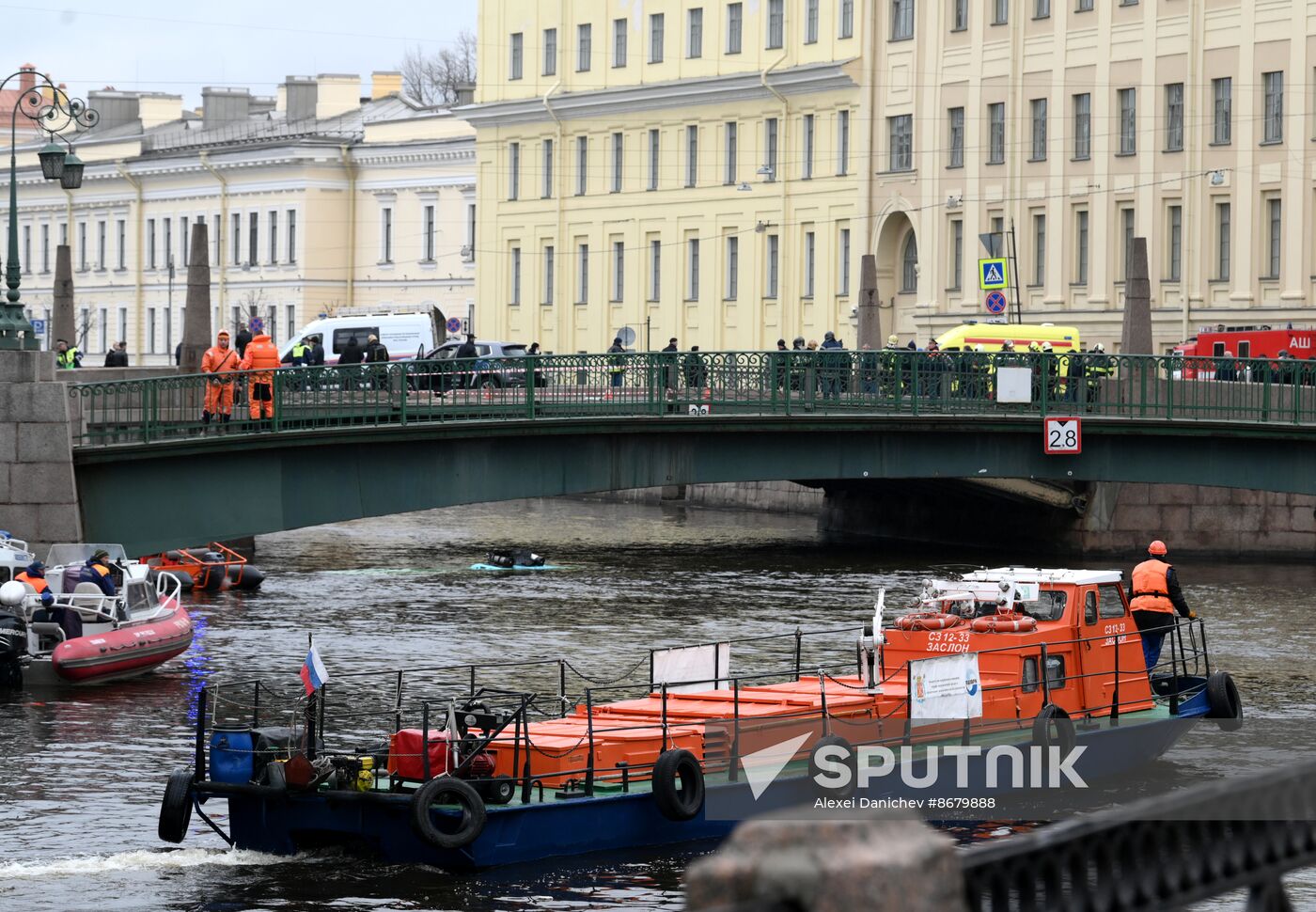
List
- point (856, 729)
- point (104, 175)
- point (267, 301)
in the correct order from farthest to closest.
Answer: point (104, 175) → point (267, 301) → point (856, 729)

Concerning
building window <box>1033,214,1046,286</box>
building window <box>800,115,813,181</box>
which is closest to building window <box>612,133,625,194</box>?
building window <box>800,115,813,181</box>

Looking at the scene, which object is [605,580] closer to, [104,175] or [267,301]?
[267,301]

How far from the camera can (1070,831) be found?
3816 mm

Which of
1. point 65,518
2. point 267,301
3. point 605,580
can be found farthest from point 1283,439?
point 267,301

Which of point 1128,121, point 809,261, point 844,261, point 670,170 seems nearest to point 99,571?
point 1128,121

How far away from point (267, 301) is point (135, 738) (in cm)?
7321

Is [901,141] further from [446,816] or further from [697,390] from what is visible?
[446,816]

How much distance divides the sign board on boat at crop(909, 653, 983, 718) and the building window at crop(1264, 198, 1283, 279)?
131 feet

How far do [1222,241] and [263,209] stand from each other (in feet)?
150

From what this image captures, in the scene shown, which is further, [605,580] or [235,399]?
[605,580]

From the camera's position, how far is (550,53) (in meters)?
85.1

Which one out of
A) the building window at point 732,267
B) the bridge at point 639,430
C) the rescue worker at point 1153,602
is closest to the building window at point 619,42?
the building window at point 732,267

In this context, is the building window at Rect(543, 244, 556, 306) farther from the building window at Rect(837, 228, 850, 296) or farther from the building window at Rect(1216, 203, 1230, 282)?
the building window at Rect(1216, 203, 1230, 282)

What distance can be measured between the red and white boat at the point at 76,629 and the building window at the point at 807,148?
1872 inches
